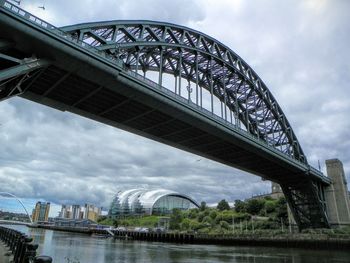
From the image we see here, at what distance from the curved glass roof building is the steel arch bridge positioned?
101 metres

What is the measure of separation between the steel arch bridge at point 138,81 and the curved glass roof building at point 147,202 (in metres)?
101

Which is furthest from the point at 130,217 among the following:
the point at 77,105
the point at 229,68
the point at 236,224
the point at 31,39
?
the point at 31,39

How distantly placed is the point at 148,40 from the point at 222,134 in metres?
13.3

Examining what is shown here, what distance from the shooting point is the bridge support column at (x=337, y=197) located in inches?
2331

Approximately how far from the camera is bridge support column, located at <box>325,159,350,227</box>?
194ft

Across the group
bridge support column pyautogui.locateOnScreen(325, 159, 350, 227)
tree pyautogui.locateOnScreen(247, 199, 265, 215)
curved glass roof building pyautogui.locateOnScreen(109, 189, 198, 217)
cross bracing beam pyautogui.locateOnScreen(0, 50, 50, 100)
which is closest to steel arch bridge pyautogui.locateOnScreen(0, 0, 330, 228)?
cross bracing beam pyautogui.locateOnScreen(0, 50, 50, 100)

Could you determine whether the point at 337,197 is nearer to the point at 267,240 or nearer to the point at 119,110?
the point at 267,240

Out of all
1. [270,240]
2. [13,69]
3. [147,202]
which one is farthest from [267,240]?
[147,202]

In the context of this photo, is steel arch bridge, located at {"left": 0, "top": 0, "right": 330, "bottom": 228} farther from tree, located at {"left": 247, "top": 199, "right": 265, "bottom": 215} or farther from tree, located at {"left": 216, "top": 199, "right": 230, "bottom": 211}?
tree, located at {"left": 216, "top": 199, "right": 230, "bottom": 211}

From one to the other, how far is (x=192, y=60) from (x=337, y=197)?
40267mm

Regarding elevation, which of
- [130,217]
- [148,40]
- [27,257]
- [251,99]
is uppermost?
[251,99]

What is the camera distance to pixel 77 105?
95.5ft

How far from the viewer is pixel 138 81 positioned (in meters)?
26.1

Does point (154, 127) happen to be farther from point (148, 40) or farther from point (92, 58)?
point (92, 58)
